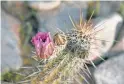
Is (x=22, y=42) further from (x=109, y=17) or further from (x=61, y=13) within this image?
(x=109, y=17)

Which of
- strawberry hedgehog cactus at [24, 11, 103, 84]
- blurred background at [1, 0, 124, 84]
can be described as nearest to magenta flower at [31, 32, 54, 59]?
strawberry hedgehog cactus at [24, 11, 103, 84]

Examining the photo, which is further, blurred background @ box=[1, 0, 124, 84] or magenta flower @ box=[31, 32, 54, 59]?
blurred background @ box=[1, 0, 124, 84]

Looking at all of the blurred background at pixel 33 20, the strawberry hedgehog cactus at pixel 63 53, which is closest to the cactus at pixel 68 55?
the strawberry hedgehog cactus at pixel 63 53

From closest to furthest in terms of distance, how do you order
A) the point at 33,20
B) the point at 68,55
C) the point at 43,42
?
1. the point at 43,42
2. the point at 68,55
3. the point at 33,20

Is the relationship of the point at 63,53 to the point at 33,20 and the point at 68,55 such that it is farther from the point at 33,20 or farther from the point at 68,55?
the point at 33,20

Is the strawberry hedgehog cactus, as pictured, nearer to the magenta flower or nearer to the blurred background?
the magenta flower

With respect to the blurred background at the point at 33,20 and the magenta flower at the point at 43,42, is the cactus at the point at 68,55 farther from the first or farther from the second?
the blurred background at the point at 33,20

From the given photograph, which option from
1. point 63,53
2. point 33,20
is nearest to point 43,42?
point 63,53
